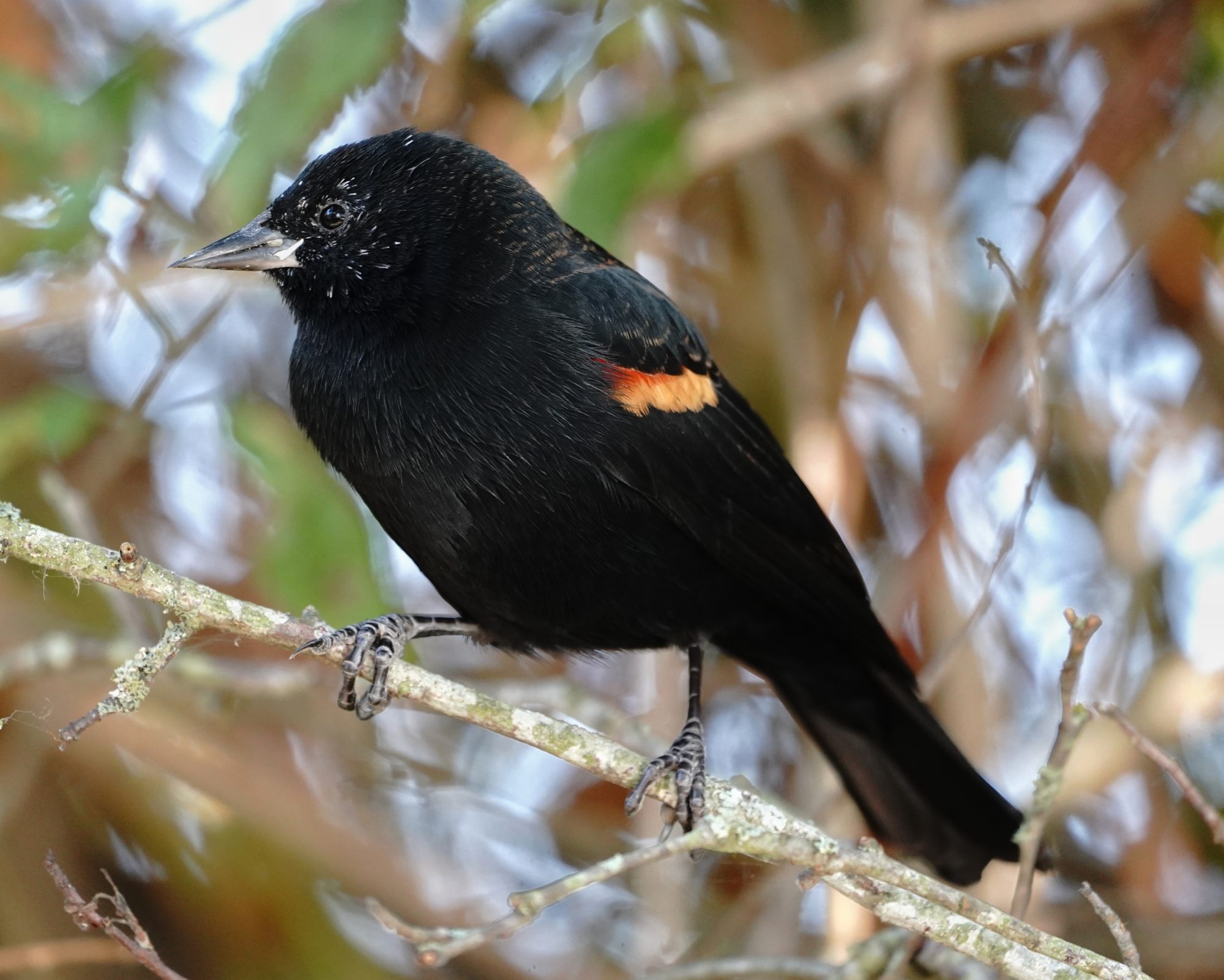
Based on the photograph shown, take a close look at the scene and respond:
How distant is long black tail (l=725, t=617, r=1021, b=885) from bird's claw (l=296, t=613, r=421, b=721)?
0.84 m

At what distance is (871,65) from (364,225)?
164 centimetres

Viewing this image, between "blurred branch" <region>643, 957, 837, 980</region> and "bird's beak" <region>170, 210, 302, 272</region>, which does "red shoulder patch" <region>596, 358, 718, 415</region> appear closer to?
"bird's beak" <region>170, 210, 302, 272</region>

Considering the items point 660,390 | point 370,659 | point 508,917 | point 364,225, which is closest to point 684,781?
point 370,659

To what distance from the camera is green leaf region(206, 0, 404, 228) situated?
8.28 feet

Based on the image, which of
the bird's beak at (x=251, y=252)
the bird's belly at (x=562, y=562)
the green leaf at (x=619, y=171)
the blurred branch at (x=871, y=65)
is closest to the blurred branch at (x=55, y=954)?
the bird's belly at (x=562, y=562)

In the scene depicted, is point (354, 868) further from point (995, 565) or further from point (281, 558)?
point (995, 565)

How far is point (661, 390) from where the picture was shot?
98.1 inches

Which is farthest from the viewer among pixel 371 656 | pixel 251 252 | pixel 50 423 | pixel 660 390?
pixel 50 423

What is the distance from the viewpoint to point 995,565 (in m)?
2.36

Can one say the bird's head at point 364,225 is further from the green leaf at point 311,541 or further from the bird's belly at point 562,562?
the bird's belly at point 562,562

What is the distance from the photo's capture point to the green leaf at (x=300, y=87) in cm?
252

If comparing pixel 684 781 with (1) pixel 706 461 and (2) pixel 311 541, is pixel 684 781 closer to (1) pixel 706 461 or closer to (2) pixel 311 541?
(1) pixel 706 461

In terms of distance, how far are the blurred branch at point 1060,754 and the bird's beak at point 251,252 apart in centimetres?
162

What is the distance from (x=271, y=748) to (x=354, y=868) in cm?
46
